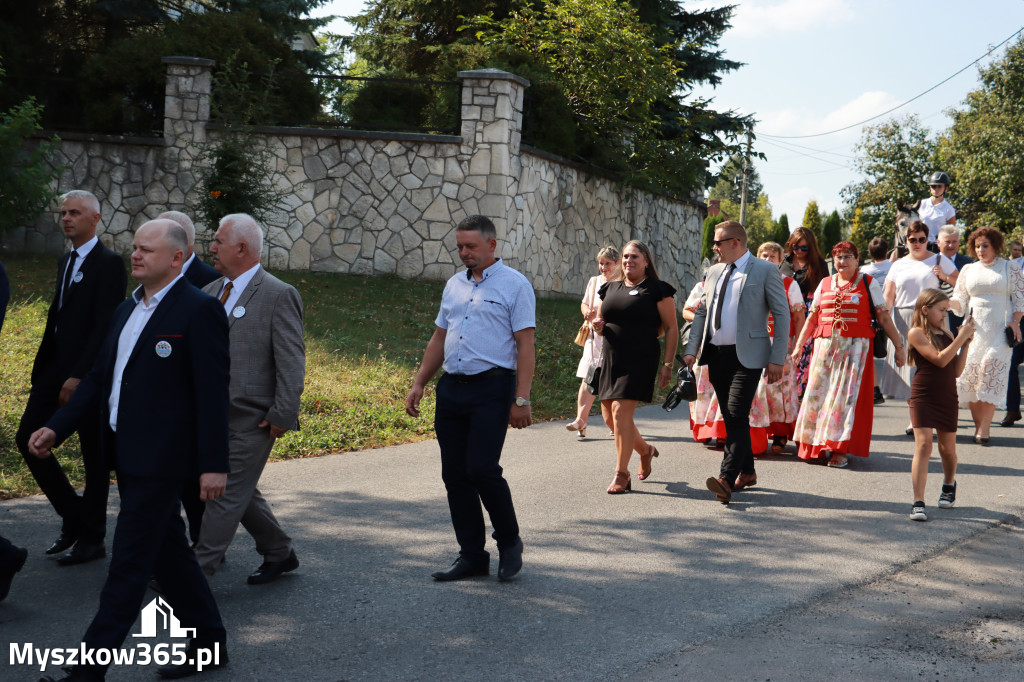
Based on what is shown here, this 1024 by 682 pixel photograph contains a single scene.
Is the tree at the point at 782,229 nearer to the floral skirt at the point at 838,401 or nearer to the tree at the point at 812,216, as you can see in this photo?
the tree at the point at 812,216

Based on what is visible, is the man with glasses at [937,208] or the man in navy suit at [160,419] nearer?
the man in navy suit at [160,419]

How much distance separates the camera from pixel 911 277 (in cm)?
1166

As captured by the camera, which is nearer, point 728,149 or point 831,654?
point 831,654

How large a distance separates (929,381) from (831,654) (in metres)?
3.37

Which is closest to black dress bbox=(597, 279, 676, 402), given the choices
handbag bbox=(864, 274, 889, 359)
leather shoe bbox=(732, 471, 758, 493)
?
leather shoe bbox=(732, 471, 758, 493)

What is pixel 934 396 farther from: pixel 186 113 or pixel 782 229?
pixel 782 229

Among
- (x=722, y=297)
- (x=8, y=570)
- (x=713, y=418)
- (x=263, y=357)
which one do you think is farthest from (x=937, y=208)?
(x=8, y=570)

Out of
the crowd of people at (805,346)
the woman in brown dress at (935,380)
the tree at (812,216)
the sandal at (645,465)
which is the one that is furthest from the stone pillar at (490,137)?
the tree at (812,216)

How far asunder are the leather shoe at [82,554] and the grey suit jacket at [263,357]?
1.33 m

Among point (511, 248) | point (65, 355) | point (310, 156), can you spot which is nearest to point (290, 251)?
point (310, 156)

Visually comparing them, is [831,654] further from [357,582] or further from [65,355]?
[65,355]

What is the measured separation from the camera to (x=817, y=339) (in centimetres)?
941

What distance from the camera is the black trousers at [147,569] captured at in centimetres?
370

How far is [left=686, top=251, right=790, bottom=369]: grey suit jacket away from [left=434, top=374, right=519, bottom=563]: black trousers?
8.52 feet
